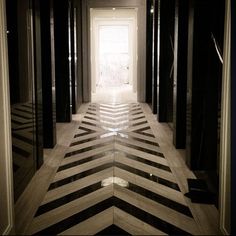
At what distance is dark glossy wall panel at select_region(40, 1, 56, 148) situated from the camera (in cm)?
538

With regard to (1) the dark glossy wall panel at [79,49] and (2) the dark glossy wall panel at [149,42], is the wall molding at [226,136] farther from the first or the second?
(2) the dark glossy wall panel at [149,42]

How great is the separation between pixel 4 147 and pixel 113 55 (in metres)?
14.7

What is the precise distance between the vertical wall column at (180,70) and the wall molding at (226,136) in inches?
102

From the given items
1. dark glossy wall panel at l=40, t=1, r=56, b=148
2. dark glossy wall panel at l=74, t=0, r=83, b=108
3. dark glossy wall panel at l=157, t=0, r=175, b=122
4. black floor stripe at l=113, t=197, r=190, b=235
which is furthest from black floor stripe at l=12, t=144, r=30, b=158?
dark glossy wall panel at l=74, t=0, r=83, b=108

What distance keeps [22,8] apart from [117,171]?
192cm

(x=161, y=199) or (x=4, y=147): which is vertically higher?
(x=4, y=147)

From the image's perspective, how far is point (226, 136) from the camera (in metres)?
2.71

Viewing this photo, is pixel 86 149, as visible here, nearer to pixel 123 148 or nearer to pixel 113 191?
pixel 123 148

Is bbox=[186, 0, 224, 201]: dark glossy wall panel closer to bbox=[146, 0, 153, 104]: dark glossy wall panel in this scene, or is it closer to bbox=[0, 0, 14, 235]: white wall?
bbox=[0, 0, 14, 235]: white wall

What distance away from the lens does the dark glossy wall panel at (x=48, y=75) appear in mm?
5375

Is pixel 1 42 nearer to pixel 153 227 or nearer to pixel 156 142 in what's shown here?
pixel 153 227

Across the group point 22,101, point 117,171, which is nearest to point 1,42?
point 22,101
